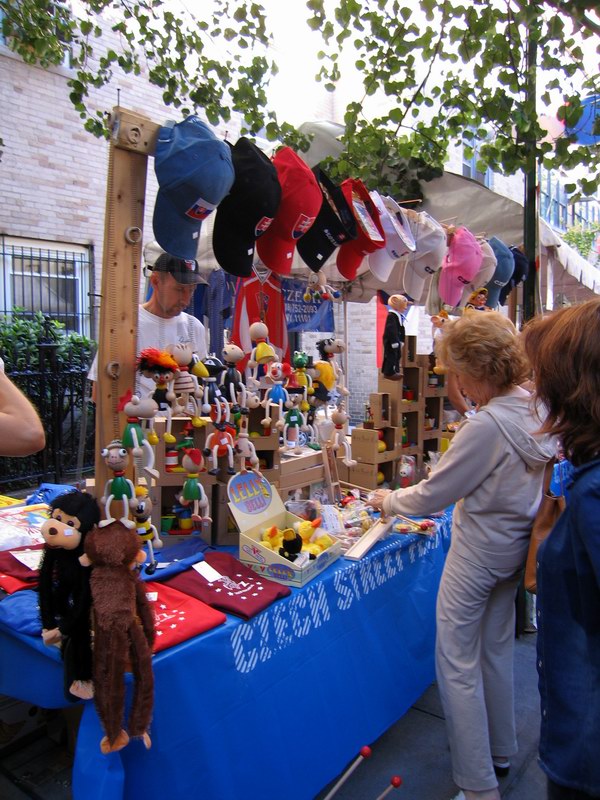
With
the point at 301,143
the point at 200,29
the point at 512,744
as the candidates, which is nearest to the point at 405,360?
the point at 512,744

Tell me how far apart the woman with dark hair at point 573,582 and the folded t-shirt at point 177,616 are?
0.92 m

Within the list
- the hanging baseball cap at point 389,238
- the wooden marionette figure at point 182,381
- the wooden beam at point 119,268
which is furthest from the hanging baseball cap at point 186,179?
the hanging baseball cap at point 389,238

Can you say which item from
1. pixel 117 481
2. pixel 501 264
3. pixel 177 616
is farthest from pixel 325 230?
pixel 501 264

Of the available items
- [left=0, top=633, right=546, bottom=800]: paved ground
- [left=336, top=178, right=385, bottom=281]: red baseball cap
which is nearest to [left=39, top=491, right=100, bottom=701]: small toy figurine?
[left=0, top=633, right=546, bottom=800]: paved ground

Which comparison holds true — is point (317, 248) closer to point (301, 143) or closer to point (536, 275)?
point (536, 275)

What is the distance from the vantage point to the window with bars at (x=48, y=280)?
6820 millimetres

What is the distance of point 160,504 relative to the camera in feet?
7.54

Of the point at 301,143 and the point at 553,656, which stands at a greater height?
the point at 301,143

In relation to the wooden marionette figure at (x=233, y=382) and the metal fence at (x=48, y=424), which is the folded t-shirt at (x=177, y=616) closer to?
the wooden marionette figure at (x=233, y=382)

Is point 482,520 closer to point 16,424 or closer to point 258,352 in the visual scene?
point 258,352

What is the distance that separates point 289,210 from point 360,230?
0.52 m

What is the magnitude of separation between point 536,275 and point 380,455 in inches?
63.9

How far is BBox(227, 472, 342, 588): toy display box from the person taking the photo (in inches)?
79.3

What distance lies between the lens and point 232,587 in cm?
190
